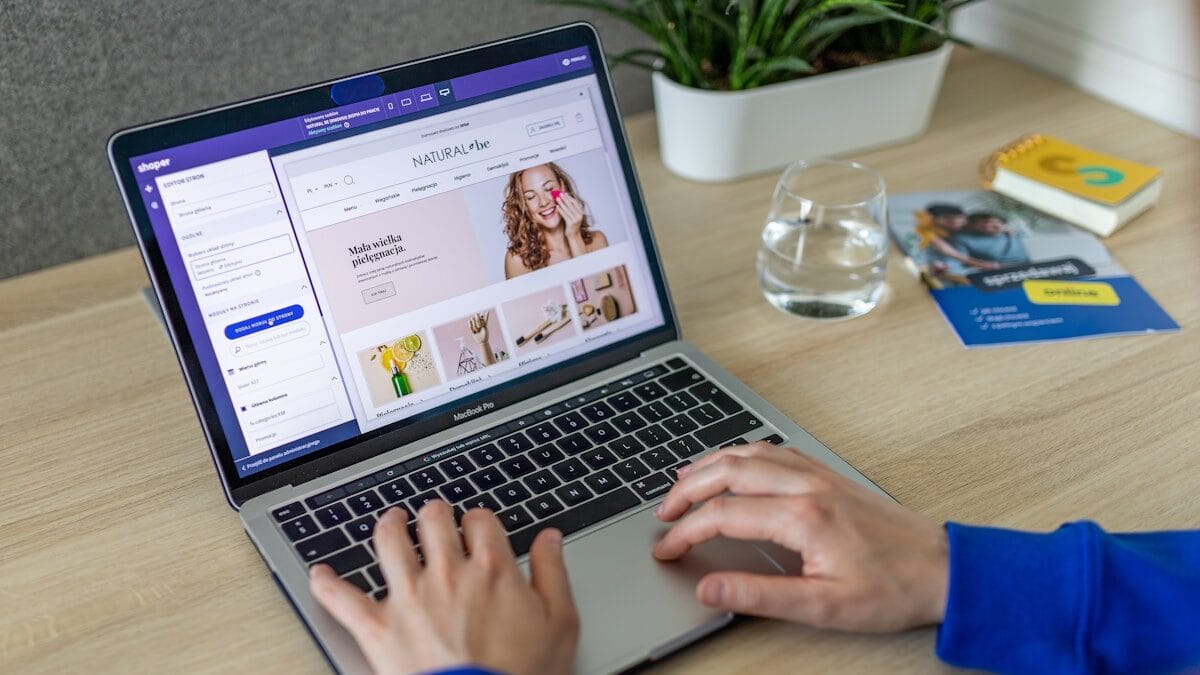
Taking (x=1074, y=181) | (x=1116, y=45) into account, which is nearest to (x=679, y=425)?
(x=1074, y=181)

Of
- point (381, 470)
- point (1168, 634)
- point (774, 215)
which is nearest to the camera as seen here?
point (1168, 634)

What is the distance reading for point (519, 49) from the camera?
0.71 m

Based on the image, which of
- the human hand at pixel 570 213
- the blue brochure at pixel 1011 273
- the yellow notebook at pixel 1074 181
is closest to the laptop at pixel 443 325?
the human hand at pixel 570 213

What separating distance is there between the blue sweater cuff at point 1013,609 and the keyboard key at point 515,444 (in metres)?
0.26

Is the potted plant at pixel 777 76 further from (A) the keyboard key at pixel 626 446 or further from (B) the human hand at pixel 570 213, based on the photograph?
(A) the keyboard key at pixel 626 446

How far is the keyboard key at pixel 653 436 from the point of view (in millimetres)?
668

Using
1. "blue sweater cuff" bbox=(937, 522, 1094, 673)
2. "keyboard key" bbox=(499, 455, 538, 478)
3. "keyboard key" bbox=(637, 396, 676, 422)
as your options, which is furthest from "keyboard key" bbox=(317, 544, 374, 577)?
"blue sweater cuff" bbox=(937, 522, 1094, 673)

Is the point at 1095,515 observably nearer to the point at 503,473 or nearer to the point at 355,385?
the point at 503,473

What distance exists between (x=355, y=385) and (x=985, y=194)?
0.64 m

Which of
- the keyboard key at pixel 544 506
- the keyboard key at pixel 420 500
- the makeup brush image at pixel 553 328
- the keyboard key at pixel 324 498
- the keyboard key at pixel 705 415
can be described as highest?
Result: the makeup brush image at pixel 553 328

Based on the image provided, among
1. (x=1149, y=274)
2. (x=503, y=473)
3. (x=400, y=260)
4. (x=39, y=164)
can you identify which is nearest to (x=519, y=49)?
(x=400, y=260)

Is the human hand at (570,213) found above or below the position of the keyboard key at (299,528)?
above

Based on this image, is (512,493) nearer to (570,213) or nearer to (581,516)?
(581,516)

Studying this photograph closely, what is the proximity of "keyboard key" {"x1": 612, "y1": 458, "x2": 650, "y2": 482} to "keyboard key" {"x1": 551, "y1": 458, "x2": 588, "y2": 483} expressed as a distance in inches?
0.8
